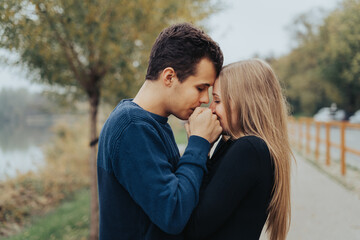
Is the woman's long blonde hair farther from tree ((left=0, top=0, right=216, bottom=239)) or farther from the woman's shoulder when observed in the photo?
tree ((left=0, top=0, right=216, bottom=239))

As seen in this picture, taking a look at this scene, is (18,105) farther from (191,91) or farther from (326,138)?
(326,138)

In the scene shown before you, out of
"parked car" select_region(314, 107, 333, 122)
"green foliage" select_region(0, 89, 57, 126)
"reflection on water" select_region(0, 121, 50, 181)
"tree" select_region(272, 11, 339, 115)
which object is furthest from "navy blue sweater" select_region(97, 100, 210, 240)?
"tree" select_region(272, 11, 339, 115)

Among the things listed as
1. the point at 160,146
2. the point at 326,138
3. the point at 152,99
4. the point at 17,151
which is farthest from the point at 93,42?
the point at 326,138

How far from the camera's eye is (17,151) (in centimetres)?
656

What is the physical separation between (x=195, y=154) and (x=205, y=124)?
0.68 ft

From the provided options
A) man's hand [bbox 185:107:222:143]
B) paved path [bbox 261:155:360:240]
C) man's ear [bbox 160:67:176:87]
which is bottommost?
paved path [bbox 261:155:360:240]

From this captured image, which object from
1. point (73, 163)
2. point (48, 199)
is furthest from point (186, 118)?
point (73, 163)

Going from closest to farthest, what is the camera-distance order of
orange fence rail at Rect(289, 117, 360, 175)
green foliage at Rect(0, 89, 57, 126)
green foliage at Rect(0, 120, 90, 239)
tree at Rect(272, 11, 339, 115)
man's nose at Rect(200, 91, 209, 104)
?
man's nose at Rect(200, 91, 209, 104) → green foliage at Rect(0, 89, 57, 126) → green foliage at Rect(0, 120, 90, 239) → orange fence rail at Rect(289, 117, 360, 175) → tree at Rect(272, 11, 339, 115)

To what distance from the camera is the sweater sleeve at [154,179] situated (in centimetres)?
114

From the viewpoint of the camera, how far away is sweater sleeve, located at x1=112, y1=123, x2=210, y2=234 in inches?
45.0

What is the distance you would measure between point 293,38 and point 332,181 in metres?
33.9

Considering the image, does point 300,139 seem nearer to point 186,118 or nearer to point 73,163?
point 73,163

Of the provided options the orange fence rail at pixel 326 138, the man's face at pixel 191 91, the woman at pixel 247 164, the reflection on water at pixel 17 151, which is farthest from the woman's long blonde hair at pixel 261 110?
the reflection on water at pixel 17 151

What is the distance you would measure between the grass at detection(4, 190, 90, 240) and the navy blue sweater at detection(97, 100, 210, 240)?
150 inches
